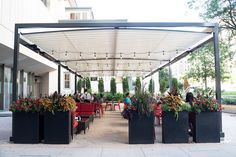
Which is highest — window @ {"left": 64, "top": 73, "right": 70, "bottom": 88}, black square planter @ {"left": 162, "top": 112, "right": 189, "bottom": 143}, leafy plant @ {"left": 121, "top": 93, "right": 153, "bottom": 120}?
window @ {"left": 64, "top": 73, "right": 70, "bottom": 88}

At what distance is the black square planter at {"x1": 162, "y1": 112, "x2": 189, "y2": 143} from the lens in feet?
26.2

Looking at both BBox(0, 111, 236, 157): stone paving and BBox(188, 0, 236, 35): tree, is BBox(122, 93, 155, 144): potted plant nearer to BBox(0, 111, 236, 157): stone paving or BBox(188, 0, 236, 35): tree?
BBox(0, 111, 236, 157): stone paving

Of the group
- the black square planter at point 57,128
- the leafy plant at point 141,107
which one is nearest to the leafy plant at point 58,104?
the black square planter at point 57,128

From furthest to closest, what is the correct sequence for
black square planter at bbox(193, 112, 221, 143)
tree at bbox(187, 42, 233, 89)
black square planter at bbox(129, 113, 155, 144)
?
tree at bbox(187, 42, 233, 89)
black square planter at bbox(193, 112, 221, 143)
black square planter at bbox(129, 113, 155, 144)

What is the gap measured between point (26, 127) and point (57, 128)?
0.80m

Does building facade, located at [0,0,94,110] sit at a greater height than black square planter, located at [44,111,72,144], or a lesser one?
greater

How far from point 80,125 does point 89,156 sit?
127 inches

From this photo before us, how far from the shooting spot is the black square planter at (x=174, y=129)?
7.98m

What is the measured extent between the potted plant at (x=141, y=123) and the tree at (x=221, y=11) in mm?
14663

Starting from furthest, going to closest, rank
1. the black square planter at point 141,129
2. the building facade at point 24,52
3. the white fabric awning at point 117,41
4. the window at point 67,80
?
the window at point 67,80, the building facade at point 24,52, the white fabric awning at point 117,41, the black square planter at point 141,129

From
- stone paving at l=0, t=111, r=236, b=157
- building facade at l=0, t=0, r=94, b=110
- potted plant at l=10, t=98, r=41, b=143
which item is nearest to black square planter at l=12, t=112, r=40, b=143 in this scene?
potted plant at l=10, t=98, r=41, b=143

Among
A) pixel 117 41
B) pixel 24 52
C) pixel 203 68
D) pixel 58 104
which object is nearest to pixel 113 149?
pixel 58 104

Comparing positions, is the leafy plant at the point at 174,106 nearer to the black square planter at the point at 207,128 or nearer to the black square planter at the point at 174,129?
the black square planter at the point at 174,129

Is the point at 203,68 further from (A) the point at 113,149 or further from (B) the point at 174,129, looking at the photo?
(A) the point at 113,149
